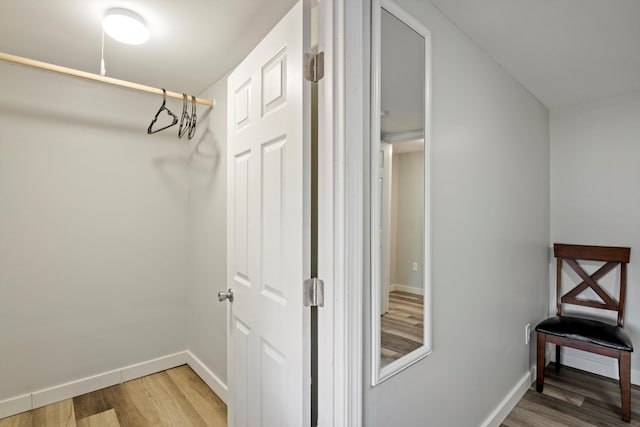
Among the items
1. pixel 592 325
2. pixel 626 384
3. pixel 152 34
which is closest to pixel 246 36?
pixel 152 34

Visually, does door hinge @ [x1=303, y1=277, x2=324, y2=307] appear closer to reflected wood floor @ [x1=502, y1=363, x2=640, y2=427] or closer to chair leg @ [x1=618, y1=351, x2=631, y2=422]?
reflected wood floor @ [x1=502, y1=363, x2=640, y2=427]

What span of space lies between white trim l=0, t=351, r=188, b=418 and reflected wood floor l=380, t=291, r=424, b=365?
7.11 feet

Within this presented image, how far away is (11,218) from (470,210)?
9.33 ft

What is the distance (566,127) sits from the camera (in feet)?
8.88

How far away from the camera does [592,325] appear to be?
230 cm

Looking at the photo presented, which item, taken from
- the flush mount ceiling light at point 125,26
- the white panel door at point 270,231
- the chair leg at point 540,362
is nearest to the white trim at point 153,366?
the white panel door at point 270,231

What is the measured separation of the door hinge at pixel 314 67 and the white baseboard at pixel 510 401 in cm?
205

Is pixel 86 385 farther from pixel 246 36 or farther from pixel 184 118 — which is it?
pixel 246 36

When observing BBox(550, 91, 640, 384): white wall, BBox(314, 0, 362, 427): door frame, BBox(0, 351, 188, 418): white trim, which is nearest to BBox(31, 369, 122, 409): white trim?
BBox(0, 351, 188, 418): white trim

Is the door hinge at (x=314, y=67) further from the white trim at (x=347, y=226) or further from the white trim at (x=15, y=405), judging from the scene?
the white trim at (x=15, y=405)

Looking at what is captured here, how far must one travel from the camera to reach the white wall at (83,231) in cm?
208

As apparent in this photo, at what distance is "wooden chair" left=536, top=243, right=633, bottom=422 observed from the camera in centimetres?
203

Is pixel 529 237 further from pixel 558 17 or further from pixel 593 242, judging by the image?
pixel 558 17

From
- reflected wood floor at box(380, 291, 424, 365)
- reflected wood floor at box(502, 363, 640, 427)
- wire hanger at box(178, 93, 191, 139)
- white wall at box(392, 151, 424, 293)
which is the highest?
wire hanger at box(178, 93, 191, 139)
